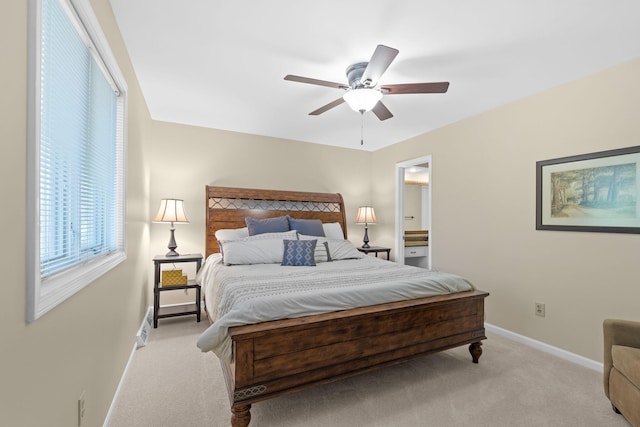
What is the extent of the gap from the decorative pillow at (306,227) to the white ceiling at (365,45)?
5.00 ft

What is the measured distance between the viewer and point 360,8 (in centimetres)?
183

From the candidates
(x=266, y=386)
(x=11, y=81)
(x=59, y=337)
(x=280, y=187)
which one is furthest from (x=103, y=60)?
(x=280, y=187)

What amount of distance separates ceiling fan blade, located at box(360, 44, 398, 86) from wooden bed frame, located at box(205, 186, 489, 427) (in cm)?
168

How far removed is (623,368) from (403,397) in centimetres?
133

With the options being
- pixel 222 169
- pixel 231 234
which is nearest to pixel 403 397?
pixel 231 234

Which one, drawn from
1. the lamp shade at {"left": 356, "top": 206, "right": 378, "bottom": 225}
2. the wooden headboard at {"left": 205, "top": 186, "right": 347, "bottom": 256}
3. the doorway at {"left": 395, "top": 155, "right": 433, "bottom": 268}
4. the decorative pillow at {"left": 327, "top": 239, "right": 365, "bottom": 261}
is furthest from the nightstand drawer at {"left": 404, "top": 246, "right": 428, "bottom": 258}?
the decorative pillow at {"left": 327, "top": 239, "right": 365, "bottom": 261}

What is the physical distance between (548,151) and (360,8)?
2308 mm

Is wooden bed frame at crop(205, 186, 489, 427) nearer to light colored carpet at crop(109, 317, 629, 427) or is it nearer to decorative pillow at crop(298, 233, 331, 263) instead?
light colored carpet at crop(109, 317, 629, 427)

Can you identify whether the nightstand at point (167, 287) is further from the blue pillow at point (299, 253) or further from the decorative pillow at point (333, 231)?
the decorative pillow at point (333, 231)

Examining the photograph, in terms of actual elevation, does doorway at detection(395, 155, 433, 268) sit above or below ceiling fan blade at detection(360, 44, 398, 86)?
below

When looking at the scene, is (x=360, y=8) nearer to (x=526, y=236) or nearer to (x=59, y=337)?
(x=59, y=337)

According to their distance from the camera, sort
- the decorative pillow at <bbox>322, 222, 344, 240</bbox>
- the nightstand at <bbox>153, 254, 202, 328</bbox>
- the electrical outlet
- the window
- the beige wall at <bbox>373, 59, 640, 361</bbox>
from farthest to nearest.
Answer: the decorative pillow at <bbox>322, 222, 344, 240</bbox>
the nightstand at <bbox>153, 254, 202, 328</bbox>
the beige wall at <bbox>373, 59, 640, 361</bbox>
the electrical outlet
the window

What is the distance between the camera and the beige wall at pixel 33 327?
0.79m

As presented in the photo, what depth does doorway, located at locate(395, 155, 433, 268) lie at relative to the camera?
4621mm
